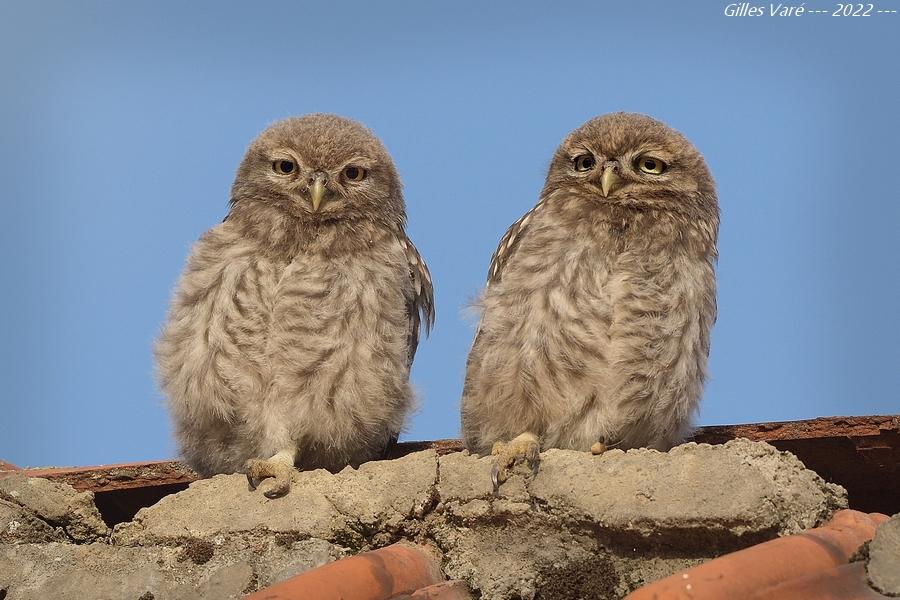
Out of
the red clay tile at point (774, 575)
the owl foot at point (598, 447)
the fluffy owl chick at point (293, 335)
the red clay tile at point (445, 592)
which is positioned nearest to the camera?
the red clay tile at point (774, 575)

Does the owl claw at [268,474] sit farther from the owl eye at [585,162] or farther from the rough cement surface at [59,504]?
the owl eye at [585,162]

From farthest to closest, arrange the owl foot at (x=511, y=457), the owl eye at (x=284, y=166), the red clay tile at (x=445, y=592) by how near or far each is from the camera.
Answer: the owl eye at (x=284, y=166)
the owl foot at (x=511, y=457)
the red clay tile at (x=445, y=592)

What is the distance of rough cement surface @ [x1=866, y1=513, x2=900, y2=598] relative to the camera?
2656 millimetres

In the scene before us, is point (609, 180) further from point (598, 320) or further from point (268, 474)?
point (268, 474)

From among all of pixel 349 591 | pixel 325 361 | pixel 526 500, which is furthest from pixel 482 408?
pixel 349 591

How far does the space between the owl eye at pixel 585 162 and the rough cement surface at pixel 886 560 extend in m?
2.43

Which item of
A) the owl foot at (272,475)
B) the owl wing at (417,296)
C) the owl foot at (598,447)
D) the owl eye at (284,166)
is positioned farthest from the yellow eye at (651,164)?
the owl foot at (272,475)

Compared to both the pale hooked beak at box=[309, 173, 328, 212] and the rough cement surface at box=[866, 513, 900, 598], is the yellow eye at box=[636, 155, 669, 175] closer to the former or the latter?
the pale hooked beak at box=[309, 173, 328, 212]

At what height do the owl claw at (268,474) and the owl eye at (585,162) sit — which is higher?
the owl eye at (585,162)

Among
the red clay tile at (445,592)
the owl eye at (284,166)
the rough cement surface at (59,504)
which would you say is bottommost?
the red clay tile at (445,592)

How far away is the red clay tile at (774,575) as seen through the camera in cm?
261

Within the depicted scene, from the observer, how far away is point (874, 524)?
3.09m

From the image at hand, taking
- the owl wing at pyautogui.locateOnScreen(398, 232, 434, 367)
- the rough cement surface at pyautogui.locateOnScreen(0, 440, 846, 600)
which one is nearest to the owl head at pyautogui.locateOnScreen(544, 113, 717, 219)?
the owl wing at pyautogui.locateOnScreen(398, 232, 434, 367)

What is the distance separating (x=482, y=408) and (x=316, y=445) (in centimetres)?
66
